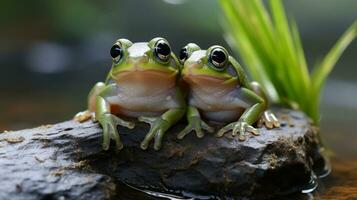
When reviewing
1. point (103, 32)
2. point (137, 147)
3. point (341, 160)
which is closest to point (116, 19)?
point (103, 32)


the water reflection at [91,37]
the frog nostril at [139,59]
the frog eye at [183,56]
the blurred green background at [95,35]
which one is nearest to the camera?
the frog nostril at [139,59]

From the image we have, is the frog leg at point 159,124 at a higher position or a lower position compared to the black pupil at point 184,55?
lower

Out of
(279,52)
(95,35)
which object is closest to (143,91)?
(279,52)

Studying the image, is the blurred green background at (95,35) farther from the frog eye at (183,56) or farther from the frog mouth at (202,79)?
the frog mouth at (202,79)

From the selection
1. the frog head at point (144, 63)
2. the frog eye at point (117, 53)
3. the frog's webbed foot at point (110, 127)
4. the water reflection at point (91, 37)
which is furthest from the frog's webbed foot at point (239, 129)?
the water reflection at point (91, 37)

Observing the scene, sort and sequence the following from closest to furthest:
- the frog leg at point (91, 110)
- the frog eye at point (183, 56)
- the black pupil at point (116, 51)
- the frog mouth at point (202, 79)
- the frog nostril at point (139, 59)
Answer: the frog nostril at point (139, 59) → the black pupil at point (116, 51) → the frog mouth at point (202, 79) → the frog eye at point (183, 56) → the frog leg at point (91, 110)

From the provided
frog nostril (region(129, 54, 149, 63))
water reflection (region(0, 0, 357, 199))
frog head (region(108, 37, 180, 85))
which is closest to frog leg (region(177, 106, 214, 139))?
frog head (region(108, 37, 180, 85))

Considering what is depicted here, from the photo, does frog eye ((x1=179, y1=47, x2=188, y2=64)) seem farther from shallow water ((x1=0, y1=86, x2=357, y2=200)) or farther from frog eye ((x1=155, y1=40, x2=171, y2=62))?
shallow water ((x1=0, y1=86, x2=357, y2=200))

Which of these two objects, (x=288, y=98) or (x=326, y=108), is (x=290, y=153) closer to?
(x=288, y=98)

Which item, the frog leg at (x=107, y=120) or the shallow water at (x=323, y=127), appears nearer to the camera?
the frog leg at (x=107, y=120)
